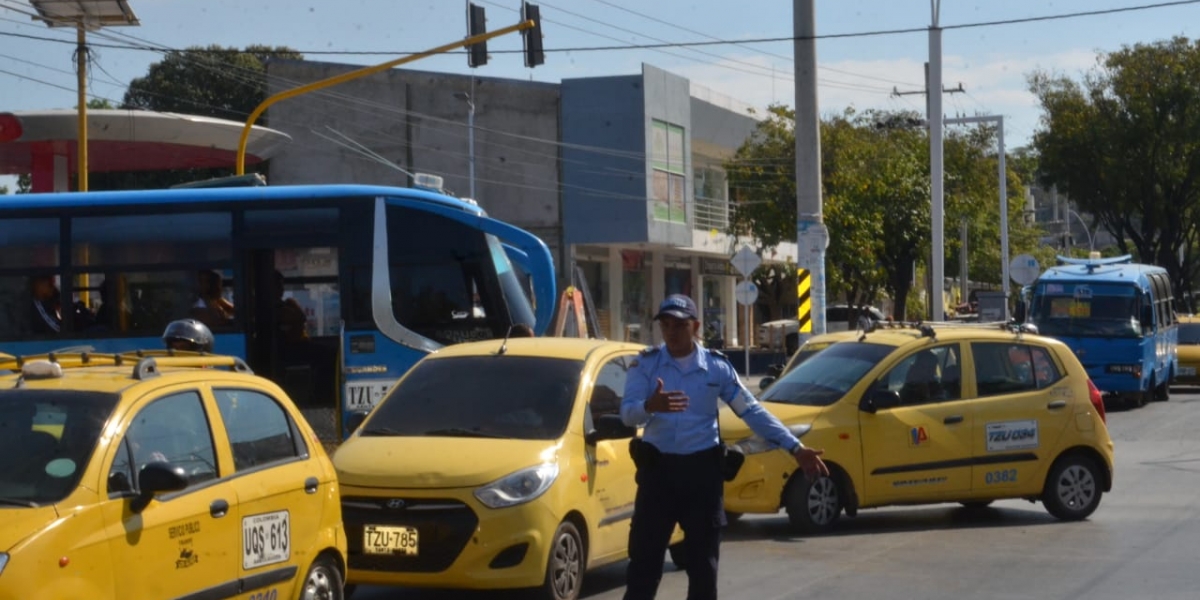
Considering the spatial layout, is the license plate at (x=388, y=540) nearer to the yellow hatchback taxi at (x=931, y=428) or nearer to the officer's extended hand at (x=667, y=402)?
the officer's extended hand at (x=667, y=402)

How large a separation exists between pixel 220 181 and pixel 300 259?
172 cm

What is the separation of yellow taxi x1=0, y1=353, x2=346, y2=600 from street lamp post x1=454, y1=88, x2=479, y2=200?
1330 inches

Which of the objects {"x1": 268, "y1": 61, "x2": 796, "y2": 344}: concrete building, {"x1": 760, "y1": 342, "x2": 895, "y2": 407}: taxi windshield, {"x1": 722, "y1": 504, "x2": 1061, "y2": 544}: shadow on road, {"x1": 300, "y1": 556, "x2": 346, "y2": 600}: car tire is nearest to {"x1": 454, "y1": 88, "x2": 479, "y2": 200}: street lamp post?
{"x1": 268, "y1": 61, "x2": 796, "y2": 344}: concrete building

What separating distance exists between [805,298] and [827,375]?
844cm

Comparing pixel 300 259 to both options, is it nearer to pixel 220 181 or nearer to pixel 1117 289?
pixel 220 181

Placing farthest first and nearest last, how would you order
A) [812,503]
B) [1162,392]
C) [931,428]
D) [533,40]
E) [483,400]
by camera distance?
1. [1162,392]
2. [533,40]
3. [931,428]
4. [812,503]
5. [483,400]

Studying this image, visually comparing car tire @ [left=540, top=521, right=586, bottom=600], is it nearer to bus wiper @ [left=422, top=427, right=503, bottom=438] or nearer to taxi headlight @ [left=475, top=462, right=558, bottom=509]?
taxi headlight @ [left=475, top=462, right=558, bottom=509]

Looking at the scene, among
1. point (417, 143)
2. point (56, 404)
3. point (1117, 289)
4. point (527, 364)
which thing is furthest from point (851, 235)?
point (56, 404)

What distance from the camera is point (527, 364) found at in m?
9.91

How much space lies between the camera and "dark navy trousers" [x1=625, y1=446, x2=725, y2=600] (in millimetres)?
7160

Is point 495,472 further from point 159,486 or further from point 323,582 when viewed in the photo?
point 159,486

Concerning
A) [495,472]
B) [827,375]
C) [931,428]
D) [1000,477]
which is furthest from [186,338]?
[1000,477]

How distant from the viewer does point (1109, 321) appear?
1154 inches

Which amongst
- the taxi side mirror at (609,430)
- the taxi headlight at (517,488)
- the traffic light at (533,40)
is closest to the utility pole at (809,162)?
the traffic light at (533,40)
